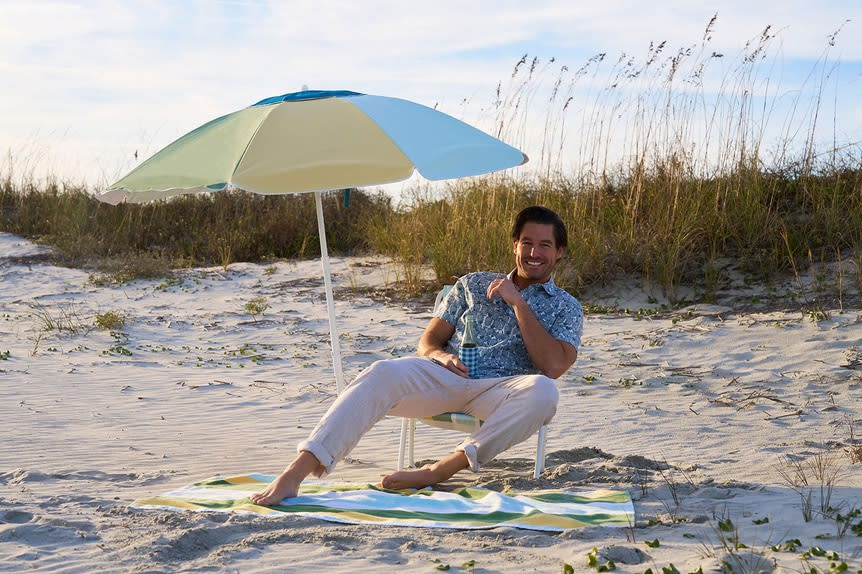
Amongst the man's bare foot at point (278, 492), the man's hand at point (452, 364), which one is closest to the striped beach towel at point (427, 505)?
the man's bare foot at point (278, 492)

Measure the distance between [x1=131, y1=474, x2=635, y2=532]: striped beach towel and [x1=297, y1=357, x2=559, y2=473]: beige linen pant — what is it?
186 mm

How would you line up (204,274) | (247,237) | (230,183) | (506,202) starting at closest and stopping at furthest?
(230,183), (506,202), (204,274), (247,237)

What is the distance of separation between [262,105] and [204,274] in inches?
303

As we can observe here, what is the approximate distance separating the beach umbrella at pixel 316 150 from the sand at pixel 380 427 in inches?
53.4

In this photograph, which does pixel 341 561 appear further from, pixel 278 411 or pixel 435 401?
pixel 278 411

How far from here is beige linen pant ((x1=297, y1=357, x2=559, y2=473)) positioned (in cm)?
421

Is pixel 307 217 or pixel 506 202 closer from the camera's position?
pixel 506 202

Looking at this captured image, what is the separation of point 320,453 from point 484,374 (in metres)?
0.92

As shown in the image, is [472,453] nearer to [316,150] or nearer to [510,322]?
[510,322]

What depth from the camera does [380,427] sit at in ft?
20.5

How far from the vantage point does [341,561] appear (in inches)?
136

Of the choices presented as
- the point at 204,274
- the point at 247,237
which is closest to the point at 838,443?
the point at 204,274

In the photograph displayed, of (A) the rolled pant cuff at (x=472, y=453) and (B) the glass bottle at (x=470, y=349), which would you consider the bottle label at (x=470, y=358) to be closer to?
(B) the glass bottle at (x=470, y=349)

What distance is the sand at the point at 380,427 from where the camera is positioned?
353cm
